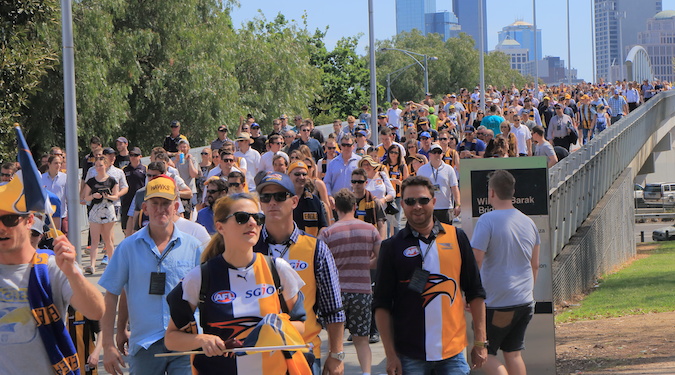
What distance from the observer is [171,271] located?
6148mm

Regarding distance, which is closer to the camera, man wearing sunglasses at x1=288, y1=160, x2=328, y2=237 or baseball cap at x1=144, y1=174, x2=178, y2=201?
baseball cap at x1=144, y1=174, x2=178, y2=201

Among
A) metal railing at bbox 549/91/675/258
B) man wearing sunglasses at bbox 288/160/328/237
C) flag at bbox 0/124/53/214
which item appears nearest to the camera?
flag at bbox 0/124/53/214

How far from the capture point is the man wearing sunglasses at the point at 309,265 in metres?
5.72

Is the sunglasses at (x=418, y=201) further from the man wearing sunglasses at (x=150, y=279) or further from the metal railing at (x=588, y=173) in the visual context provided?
the metal railing at (x=588, y=173)

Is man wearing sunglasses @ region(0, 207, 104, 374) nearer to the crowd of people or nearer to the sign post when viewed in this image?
the crowd of people

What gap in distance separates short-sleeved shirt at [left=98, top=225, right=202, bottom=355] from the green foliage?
61.1 feet

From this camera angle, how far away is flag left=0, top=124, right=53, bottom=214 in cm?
454

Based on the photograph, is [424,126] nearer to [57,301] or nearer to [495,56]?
[57,301]

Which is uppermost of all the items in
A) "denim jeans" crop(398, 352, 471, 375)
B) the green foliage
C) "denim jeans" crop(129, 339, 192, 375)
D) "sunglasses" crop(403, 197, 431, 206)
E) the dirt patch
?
the green foliage

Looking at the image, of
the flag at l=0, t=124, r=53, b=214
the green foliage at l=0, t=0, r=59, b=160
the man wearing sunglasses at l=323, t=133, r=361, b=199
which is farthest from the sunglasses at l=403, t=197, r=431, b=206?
the green foliage at l=0, t=0, r=59, b=160

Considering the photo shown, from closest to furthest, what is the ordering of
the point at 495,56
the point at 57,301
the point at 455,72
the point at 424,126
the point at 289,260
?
the point at 57,301 < the point at 289,260 < the point at 424,126 < the point at 455,72 < the point at 495,56

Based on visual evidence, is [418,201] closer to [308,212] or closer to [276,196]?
[276,196]

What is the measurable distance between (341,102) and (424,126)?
60.5 m

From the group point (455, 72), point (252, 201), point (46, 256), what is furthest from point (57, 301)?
point (455, 72)
